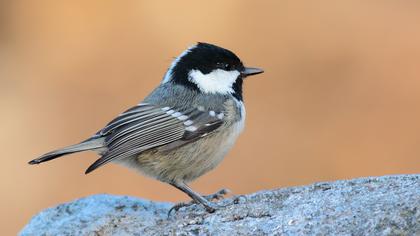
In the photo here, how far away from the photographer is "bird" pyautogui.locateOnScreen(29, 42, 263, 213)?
4.32m

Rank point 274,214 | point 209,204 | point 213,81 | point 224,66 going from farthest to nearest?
point 224,66
point 213,81
point 209,204
point 274,214

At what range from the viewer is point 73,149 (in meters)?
4.20

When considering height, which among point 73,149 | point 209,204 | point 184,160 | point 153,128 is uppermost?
point 153,128

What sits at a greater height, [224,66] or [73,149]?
[224,66]

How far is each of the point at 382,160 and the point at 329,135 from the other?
60cm

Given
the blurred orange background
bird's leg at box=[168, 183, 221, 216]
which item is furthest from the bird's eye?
the blurred orange background

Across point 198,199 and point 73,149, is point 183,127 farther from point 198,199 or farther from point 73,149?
point 73,149

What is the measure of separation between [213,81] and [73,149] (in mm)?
1113

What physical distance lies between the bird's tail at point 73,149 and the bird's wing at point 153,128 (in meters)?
0.06

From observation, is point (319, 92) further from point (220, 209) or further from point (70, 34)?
point (220, 209)

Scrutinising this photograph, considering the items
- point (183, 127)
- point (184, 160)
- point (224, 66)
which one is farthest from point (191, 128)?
point (224, 66)

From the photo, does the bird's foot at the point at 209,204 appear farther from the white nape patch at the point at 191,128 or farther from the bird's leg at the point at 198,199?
the white nape patch at the point at 191,128

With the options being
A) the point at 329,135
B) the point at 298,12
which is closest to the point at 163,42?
the point at 298,12

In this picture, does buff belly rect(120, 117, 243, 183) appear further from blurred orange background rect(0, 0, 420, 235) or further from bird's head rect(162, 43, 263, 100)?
blurred orange background rect(0, 0, 420, 235)
